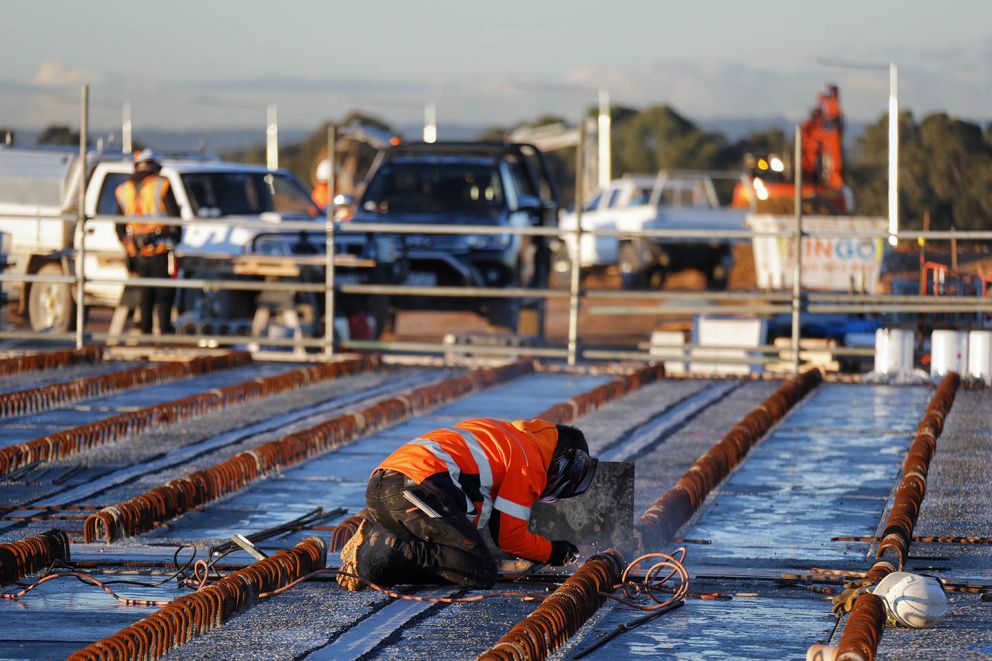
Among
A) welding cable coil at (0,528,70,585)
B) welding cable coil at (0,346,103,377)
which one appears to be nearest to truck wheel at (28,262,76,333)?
welding cable coil at (0,346,103,377)

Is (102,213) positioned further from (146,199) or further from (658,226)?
(658,226)

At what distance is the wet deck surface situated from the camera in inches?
221

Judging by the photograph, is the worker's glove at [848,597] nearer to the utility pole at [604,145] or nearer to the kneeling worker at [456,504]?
the kneeling worker at [456,504]

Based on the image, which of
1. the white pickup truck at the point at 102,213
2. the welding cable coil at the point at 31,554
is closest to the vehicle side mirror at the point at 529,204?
the white pickup truck at the point at 102,213

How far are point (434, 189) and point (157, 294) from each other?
3.51 m

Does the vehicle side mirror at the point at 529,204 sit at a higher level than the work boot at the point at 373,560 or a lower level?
higher

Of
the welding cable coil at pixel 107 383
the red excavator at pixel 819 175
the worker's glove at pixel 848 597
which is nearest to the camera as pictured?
the worker's glove at pixel 848 597

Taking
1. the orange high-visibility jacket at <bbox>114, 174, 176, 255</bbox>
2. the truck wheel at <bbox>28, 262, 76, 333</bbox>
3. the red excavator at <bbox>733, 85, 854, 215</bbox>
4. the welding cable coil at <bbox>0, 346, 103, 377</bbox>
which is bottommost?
the welding cable coil at <bbox>0, 346, 103, 377</bbox>

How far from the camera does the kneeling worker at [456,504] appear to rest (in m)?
6.27

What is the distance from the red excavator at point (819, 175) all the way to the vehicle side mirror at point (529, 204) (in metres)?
15.6

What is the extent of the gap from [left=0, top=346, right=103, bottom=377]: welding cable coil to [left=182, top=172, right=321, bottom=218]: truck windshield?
2.70m

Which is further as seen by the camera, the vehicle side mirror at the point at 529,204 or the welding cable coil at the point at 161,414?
the vehicle side mirror at the point at 529,204

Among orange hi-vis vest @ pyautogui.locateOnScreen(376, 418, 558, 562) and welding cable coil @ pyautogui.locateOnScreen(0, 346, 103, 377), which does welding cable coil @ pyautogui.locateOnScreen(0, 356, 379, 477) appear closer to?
welding cable coil @ pyautogui.locateOnScreen(0, 346, 103, 377)

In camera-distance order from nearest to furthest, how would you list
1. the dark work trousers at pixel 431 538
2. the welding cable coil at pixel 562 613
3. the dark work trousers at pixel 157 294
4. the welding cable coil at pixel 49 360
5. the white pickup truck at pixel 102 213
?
1. the welding cable coil at pixel 562 613
2. the dark work trousers at pixel 431 538
3. the welding cable coil at pixel 49 360
4. the dark work trousers at pixel 157 294
5. the white pickup truck at pixel 102 213
